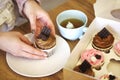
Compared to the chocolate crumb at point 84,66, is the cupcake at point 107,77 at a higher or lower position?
higher

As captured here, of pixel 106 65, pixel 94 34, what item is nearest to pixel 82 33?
pixel 94 34

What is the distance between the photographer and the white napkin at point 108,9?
3.05 feet

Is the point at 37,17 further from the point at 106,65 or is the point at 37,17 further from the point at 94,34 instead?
the point at 106,65

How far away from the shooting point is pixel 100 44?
2.89 ft

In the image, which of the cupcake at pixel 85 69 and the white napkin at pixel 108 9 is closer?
the cupcake at pixel 85 69

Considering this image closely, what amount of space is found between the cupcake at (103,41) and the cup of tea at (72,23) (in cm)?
6

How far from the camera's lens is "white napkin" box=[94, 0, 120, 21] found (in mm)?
931

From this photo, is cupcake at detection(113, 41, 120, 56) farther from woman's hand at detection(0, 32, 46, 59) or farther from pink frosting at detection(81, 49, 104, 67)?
woman's hand at detection(0, 32, 46, 59)

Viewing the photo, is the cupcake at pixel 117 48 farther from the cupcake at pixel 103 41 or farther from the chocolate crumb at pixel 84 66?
the chocolate crumb at pixel 84 66

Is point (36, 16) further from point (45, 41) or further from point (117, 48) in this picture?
point (117, 48)

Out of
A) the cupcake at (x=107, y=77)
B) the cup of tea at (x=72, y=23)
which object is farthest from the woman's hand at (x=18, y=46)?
the cupcake at (x=107, y=77)

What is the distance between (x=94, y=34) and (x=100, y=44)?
0.21 feet

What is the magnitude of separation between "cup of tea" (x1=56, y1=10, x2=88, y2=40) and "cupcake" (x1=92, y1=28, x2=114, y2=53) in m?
0.06

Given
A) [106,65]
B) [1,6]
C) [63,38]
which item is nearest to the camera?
[106,65]
